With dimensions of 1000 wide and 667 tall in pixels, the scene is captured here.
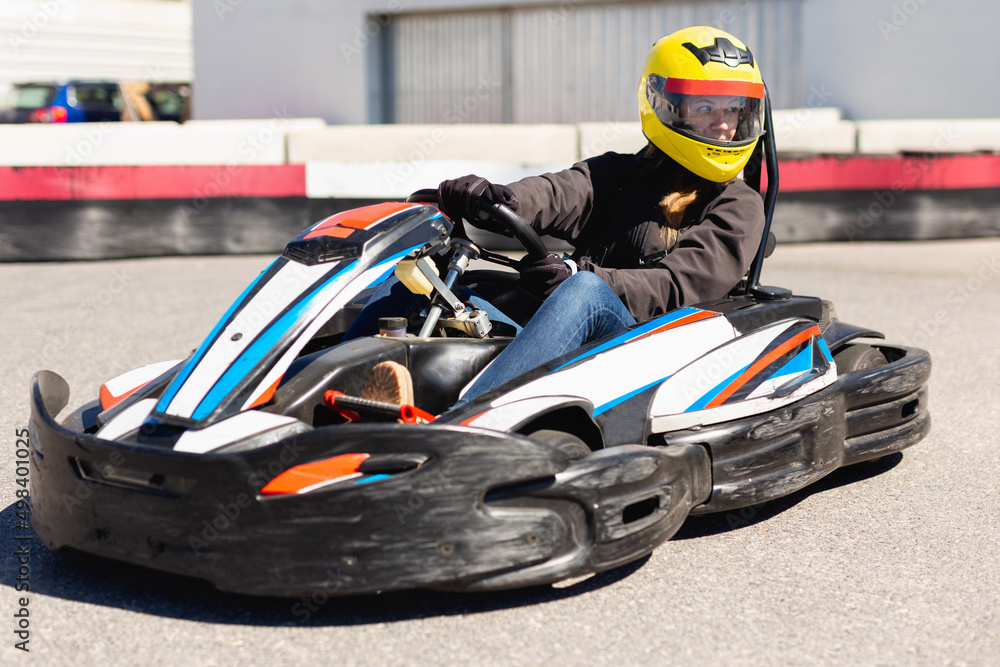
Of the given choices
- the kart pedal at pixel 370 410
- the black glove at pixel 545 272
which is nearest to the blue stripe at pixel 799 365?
the black glove at pixel 545 272

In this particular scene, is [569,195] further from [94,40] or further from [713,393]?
[94,40]

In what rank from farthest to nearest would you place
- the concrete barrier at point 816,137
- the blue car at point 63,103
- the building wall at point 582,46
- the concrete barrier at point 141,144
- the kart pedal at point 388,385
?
the blue car at point 63,103 → the building wall at point 582,46 → the concrete barrier at point 816,137 → the concrete barrier at point 141,144 → the kart pedal at point 388,385

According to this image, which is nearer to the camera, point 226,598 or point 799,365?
point 226,598

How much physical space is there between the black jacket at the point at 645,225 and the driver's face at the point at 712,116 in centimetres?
16

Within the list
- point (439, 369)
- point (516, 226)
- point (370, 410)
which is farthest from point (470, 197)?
point (370, 410)

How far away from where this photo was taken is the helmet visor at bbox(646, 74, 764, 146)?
3262 mm

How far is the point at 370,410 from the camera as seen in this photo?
97.1 inches

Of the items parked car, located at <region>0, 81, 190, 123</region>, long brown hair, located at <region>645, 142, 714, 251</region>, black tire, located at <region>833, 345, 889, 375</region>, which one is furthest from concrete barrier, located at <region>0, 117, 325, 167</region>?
parked car, located at <region>0, 81, 190, 123</region>

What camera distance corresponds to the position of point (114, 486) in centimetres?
226

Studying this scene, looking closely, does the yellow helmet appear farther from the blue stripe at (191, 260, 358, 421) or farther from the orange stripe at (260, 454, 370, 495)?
the orange stripe at (260, 454, 370, 495)

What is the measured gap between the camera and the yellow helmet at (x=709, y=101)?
3258mm

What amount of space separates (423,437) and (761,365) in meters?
1.16

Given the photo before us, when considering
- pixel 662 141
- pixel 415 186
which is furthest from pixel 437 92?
pixel 662 141

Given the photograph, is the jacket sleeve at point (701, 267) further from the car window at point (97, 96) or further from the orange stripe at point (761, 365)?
the car window at point (97, 96)
